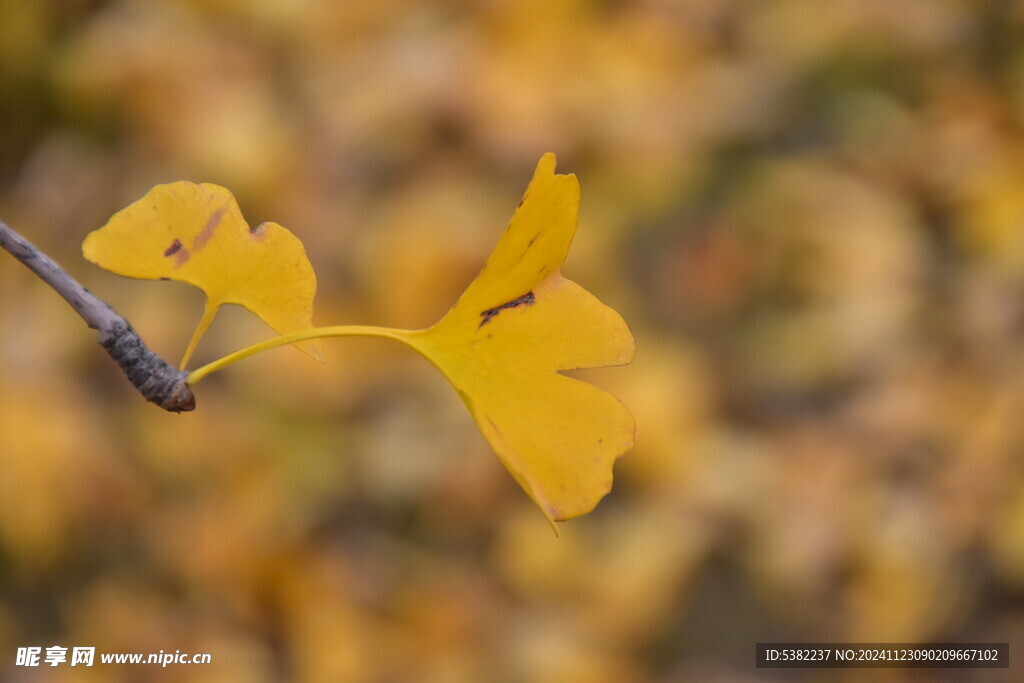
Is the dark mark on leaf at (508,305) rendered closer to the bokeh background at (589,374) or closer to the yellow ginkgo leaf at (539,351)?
the yellow ginkgo leaf at (539,351)

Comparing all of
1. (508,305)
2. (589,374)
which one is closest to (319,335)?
(508,305)

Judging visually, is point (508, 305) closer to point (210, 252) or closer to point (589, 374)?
point (210, 252)

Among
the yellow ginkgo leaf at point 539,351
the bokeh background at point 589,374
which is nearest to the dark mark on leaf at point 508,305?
the yellow ginkgo leaf at point 539,351

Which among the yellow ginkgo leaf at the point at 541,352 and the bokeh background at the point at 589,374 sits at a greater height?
the yellow ginkgo leaf at the point at 541,352

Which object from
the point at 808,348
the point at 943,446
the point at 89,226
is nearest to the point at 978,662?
the point at 943,446

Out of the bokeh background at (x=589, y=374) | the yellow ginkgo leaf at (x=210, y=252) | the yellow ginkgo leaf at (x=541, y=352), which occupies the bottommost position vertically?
the bokeh background at (x=589, y=374)

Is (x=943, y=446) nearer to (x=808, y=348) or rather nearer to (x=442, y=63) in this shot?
(x=808, y=348)

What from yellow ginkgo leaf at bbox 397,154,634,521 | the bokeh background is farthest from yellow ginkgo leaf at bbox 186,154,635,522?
the bokeh background
